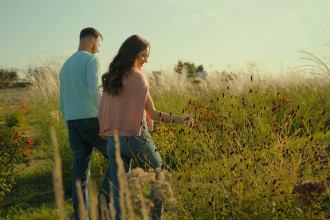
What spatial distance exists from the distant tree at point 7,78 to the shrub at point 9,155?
2716 cm

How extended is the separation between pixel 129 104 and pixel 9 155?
3308 mm

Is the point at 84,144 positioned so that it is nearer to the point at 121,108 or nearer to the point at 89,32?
the point at 121,108

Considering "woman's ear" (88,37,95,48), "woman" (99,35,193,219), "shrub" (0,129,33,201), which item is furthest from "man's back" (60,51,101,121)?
"shrub" (0,129,33,201)

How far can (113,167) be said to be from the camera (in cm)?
307

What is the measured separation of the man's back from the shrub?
207cm

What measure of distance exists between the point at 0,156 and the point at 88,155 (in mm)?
2173

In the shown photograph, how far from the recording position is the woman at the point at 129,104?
2.93m

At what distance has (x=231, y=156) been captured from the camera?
417 cm

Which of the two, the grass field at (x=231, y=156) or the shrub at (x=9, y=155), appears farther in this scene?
the shrub at (x=9, y=155)

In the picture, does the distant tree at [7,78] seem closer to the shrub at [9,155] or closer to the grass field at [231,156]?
the grass field at [231,156]

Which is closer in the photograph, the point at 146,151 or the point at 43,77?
the point at 146,151

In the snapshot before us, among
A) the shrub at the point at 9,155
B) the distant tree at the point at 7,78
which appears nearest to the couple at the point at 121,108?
the shrub at the point at 9,155

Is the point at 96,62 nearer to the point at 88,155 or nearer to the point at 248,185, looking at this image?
the point at 88,155

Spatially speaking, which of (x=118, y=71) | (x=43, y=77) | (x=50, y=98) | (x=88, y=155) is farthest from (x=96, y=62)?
(x=43, y=77)
